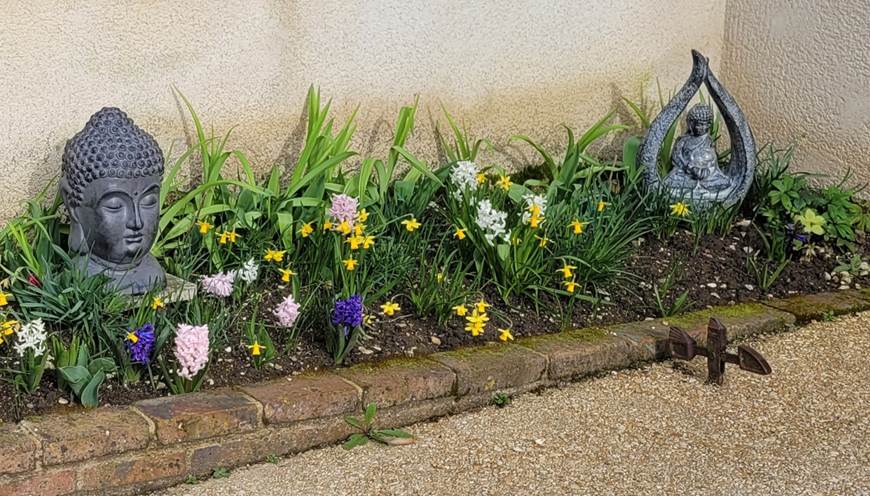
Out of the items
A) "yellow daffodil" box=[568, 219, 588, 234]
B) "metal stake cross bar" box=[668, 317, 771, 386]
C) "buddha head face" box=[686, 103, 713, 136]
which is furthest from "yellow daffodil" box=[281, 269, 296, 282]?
"buddha head face" box=[686, 103, 713, 136]

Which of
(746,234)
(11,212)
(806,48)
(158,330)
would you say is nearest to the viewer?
(158,330)

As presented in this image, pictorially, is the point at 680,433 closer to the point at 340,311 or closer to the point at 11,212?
the point at 340,311

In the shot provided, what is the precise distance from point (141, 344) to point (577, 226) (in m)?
1.75

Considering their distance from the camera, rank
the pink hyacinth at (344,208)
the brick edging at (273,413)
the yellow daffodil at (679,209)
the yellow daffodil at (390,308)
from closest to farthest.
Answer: the brick edging at (273,413) → the yellow daffodil at (390,308) → the pink hyacinth at (344,208) → the yellow daffodil at (679,209)

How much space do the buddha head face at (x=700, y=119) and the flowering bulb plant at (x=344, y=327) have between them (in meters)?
2.07

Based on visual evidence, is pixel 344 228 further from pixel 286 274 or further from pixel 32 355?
pixel 32 355

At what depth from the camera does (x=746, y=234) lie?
5539 millimetres

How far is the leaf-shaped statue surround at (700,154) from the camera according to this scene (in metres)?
5.47

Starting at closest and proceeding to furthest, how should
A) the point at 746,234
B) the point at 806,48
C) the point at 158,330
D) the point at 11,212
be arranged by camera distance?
the point at 158,330 → the point at 11,212 → the point at 746,234 → the point at 806,48

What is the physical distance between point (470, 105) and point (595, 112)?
73 cm

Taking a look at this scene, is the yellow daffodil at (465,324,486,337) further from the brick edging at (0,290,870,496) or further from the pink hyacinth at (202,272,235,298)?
the pink hyacinth at (202,272,235,298)

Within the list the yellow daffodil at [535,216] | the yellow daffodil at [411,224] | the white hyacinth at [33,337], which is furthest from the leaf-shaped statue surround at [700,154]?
the white hyacinth at [33,337]

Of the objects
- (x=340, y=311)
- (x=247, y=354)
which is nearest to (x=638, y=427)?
(x=340, y=311)

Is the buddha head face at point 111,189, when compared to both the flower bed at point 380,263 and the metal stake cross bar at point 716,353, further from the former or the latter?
the metal stake cross bar at point 716,353
